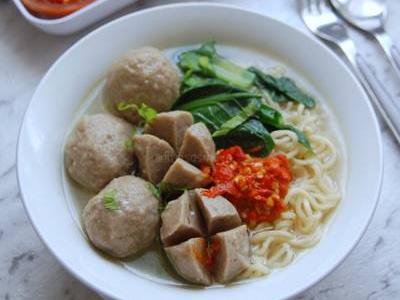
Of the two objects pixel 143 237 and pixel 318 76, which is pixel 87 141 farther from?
pixel 318 76

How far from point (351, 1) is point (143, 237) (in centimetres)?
198

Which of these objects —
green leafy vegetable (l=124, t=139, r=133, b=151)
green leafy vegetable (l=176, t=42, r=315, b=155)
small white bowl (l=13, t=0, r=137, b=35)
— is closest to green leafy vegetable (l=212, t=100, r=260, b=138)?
green leafy vegetable (l=176, t=42, r=315, b=155)

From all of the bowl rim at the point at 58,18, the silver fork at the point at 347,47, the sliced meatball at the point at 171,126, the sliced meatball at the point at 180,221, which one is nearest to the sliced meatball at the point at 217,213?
the sliced meatball at the point at 180,221

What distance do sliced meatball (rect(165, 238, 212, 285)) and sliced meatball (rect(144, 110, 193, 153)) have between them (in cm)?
50

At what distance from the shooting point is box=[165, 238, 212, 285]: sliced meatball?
2.13 metres

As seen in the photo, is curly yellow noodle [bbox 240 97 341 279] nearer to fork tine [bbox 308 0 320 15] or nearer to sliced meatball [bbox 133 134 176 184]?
sliced meatball [bbox 133 134 176 184]

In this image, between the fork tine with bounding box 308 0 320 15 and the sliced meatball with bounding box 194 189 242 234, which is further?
the fork tine with bounding box 308 0 320 15

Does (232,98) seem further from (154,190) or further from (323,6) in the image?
(323,6)

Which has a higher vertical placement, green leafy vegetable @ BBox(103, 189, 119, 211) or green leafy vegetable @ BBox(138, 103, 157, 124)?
green leafy vegetable @ BBox(138, 103, 157, 124)

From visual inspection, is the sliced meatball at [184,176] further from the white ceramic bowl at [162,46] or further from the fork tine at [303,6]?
the fork tine at [303,6]

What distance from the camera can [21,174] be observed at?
Result: 90.7 inches

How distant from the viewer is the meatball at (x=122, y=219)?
2.18 m

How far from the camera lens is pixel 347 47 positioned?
Answer: 3.14m

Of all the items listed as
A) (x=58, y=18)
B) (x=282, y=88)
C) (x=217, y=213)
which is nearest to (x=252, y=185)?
(x=217, y=213)
